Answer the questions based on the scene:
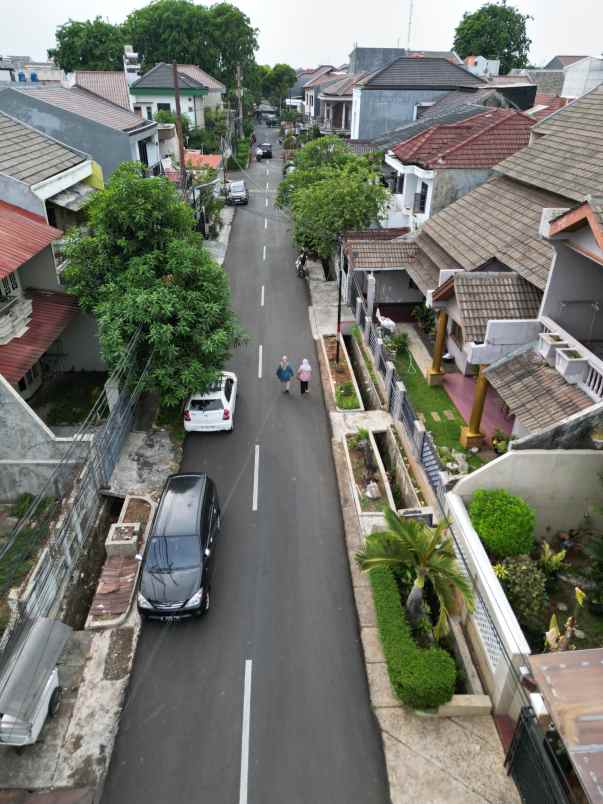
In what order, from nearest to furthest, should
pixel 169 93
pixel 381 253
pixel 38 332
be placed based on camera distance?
pixel 38 332 → pixel 381 253 → pixel 169 93

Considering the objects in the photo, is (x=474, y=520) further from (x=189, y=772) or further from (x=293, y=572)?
(x=189, y=772)

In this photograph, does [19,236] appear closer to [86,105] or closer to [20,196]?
[20,196]

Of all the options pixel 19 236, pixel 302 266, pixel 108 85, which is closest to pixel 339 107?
pixel 108 85

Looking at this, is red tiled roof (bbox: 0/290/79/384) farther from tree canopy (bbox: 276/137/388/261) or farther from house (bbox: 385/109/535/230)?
house (bbox: 385/109/535/230)

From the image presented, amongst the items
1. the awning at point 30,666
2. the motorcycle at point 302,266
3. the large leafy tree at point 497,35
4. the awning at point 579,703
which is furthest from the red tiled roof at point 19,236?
the large leafy tree at point 497,35

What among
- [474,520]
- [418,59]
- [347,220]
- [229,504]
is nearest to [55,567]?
[229,504]
